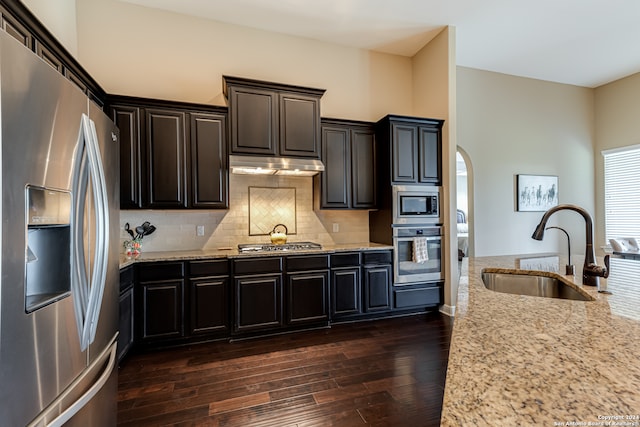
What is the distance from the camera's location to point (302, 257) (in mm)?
3316

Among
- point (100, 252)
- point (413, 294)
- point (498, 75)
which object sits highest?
point (498, 75)

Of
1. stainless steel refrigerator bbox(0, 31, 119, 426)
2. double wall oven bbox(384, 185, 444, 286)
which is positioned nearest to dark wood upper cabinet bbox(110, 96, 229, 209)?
stainless steel refrigerator bbox(0, 31, 119, 426)

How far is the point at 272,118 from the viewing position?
3400mm

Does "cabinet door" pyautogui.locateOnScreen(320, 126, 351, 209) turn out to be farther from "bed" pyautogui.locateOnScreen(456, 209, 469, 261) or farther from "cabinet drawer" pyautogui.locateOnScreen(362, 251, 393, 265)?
"bed" pyautogui.locateOnScreen(456, 209, 469, 261)

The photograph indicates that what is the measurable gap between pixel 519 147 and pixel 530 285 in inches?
174

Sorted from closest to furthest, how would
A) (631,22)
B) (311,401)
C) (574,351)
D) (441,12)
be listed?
(574,351) → (311,401) → (441,12) → (631,22)

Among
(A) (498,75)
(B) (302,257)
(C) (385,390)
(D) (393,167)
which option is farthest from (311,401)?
(A) (498,75)

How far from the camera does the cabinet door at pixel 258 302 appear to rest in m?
3.08

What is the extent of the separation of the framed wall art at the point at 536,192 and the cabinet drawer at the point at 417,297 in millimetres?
2410

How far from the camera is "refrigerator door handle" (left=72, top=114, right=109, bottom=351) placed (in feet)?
3.92

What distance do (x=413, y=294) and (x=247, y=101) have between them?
3.05m

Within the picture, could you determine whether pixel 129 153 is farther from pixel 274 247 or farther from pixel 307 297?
pixel 307 297

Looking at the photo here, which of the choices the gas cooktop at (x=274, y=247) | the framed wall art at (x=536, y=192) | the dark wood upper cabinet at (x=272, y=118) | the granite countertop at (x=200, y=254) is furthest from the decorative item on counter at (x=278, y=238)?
the framed wall art at (x=536, y=192)

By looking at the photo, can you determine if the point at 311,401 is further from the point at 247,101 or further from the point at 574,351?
the point at 247,101
